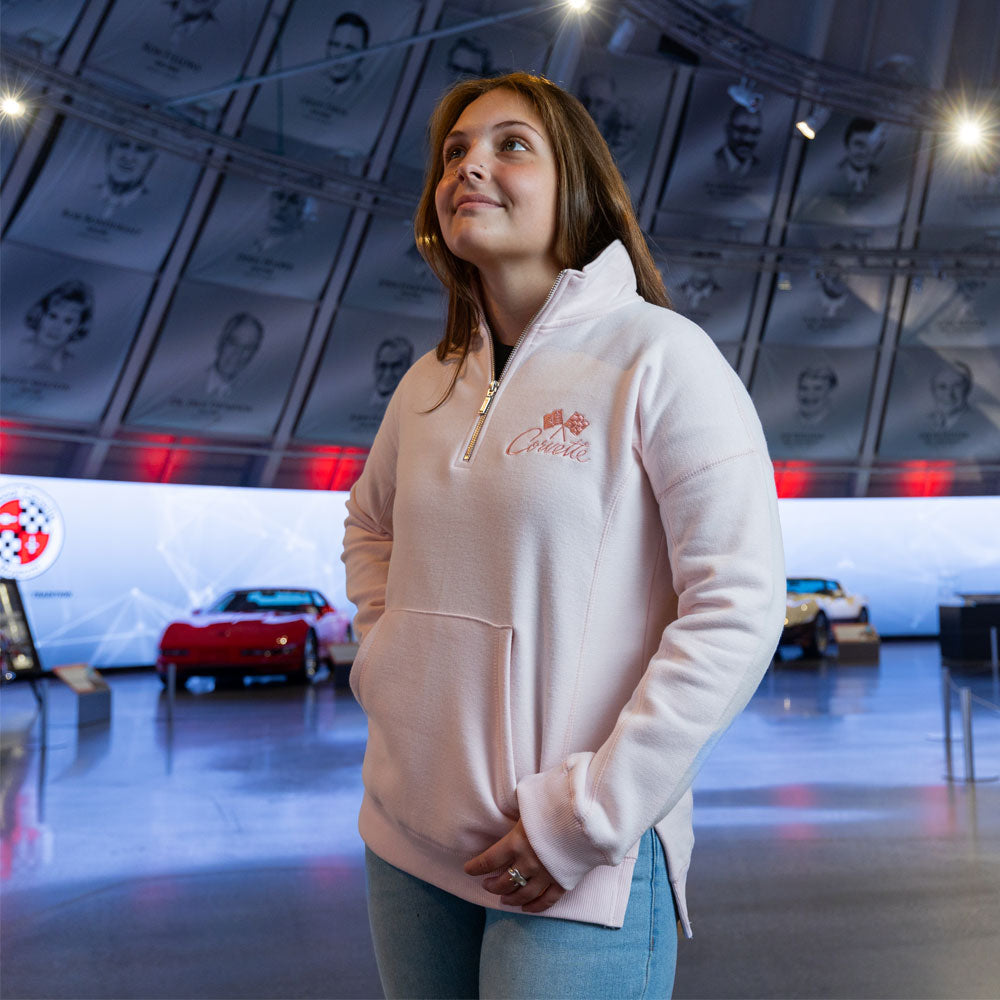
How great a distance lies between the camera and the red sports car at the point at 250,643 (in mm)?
10320

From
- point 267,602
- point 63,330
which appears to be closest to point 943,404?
point 267,602

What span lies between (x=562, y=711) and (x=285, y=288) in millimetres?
12316

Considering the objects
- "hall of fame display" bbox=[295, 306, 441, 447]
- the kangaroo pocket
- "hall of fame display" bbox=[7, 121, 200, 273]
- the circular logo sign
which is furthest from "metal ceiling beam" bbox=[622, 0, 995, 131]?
the kangaroo pocket

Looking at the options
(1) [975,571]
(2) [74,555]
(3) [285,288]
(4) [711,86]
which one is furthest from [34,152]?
(1) [975,571]

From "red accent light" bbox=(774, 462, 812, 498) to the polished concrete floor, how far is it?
1004cm

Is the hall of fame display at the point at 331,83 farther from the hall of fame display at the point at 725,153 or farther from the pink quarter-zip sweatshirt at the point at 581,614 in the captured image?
the pink quarter-zip sweatshirt at the point at 581,614

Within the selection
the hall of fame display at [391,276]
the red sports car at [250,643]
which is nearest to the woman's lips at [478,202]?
the red sports car at [250,643]

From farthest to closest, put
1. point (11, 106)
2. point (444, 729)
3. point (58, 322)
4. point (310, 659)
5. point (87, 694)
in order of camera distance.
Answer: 1. point (58, 322)
2. point (310, 659)
3. point (11, 106)
4. point (87, 694)
5. point (444, 729)

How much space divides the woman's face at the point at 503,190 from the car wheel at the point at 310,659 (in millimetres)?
9642

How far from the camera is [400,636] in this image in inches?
54.9

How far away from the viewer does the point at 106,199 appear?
11.1 m

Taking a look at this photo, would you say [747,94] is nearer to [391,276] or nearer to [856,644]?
[391,276]

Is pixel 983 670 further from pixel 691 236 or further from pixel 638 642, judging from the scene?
pixel 638 642

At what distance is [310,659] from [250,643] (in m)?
0.78
